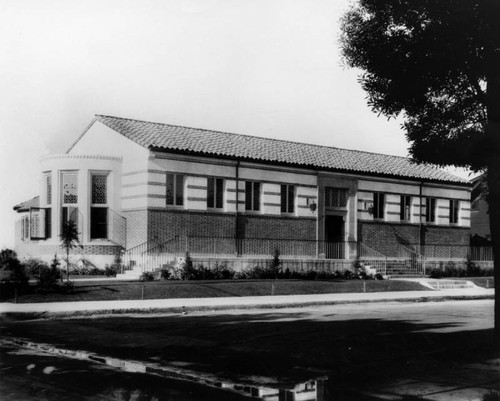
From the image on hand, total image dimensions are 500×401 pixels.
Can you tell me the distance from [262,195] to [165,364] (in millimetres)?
22464

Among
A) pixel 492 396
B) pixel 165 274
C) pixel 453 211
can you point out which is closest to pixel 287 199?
pixel 165 274

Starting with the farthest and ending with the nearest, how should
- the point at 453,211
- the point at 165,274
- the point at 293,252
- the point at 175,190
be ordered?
the point at 453,211 < the point at 293,252 < the point at 175,190 < the point at 165,274

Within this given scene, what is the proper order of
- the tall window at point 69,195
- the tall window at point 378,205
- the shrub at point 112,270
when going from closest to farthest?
the shrub at point 112,270
the tall window at point 69,195
the tall window at point 378,205

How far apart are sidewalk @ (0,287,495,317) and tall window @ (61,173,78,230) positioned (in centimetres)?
1045

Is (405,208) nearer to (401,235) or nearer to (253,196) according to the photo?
(401,235)

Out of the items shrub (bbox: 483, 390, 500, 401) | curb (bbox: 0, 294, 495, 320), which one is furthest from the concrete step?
shrub (bbox: 483, 390, 500, 401)

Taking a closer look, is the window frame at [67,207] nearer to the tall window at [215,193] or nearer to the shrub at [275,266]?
the tall window at [215,193]

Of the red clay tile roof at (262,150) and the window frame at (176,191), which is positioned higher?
the red clay tile roof at (262,150)

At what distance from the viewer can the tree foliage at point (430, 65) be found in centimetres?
1061

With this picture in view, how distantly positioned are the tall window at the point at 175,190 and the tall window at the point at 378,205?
11.8 meters

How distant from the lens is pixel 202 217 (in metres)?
29.6

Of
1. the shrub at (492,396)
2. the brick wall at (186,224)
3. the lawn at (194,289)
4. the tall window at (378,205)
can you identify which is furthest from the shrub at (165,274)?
the shrub at (492,396)

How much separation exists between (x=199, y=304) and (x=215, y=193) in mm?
11648

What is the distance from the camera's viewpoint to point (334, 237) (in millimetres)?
34625
